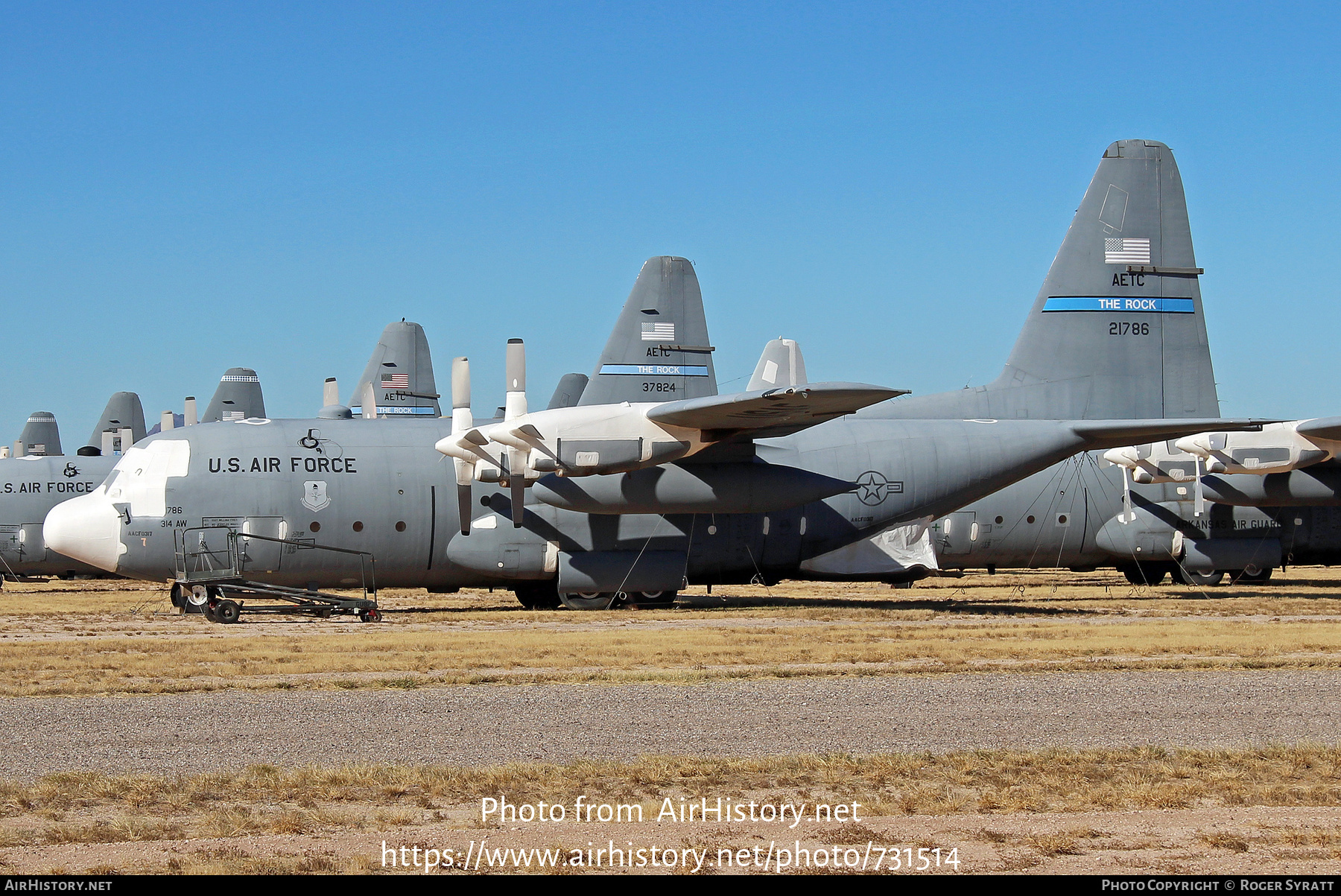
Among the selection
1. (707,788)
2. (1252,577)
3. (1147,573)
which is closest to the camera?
(707,788)

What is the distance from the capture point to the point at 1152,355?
2694 cm

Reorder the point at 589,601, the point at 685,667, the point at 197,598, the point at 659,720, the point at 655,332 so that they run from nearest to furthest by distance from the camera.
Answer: the point at 659,720 < the point at 685,667 < the point at 197,598 < the point at 589,601 < the point at 655,332

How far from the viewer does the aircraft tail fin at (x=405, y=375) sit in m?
43.8

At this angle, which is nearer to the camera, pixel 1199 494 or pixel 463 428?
pixel 463 428

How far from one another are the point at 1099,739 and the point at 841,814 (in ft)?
11.5

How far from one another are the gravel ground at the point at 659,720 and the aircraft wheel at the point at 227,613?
976 centimetres

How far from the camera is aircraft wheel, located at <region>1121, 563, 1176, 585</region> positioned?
32125mm

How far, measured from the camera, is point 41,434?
5269 cm

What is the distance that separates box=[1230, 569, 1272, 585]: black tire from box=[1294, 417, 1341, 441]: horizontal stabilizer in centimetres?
485

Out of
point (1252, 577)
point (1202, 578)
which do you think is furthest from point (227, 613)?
point (1252, 577)

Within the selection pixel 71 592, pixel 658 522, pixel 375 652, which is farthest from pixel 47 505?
pixel 375 652

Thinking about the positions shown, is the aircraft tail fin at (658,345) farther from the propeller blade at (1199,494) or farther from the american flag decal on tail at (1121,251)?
the propeller blade at (1199,494)

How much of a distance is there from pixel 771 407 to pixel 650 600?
223 inches

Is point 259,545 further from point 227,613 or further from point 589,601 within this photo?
point 589,601
